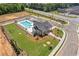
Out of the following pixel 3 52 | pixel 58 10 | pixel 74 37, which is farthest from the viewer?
pixel 58 10

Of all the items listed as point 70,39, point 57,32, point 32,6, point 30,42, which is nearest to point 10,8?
point 32,6

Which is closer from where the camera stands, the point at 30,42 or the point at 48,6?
the point at 30,42

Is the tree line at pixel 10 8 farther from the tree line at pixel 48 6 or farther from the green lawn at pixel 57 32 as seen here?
the green lawn at pixel 57 32

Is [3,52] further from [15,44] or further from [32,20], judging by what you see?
[32,20]

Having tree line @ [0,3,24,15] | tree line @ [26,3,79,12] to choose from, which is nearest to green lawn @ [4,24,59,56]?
tree line @ [0,3,24,15]

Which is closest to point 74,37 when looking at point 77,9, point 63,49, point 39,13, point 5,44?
point 63,49

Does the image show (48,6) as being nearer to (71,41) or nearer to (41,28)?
(41,28)

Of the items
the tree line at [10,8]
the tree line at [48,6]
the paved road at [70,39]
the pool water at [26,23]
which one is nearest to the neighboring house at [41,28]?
the pool water at [26,23]
